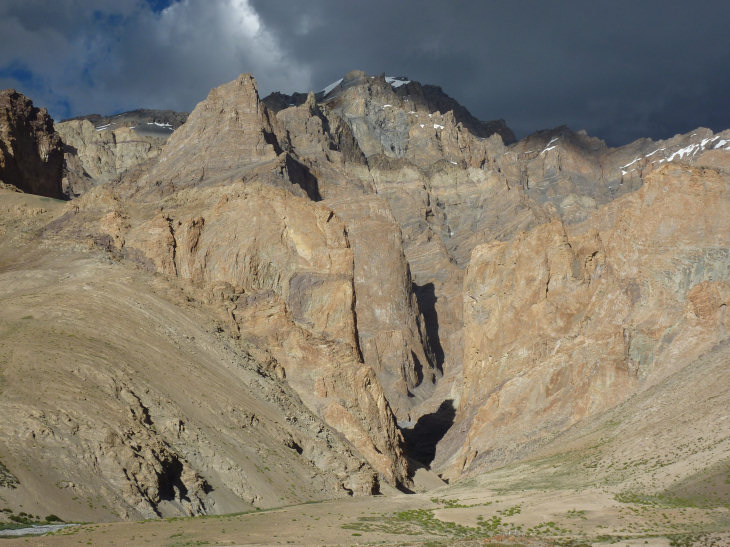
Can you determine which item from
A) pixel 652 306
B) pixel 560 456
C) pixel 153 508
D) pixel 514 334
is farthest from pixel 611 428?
pixel 153 508

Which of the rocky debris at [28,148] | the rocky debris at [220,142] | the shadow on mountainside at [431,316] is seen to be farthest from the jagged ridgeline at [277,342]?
the shadow on mountainside at [431,316]

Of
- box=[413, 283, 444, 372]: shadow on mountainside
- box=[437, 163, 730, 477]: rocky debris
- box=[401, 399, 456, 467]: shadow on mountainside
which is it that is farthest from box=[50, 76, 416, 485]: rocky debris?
box=[413, 283, 444, 372]: shadow on mountainside

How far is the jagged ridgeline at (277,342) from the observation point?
53250 millimetres

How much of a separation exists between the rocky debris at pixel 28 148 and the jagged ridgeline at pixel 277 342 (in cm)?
38

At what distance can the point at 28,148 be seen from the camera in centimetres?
11400

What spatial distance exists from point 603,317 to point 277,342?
41.6 metres

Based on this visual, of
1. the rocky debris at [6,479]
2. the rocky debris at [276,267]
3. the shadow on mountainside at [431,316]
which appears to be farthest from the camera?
the shadow on mountainside at [431,316]

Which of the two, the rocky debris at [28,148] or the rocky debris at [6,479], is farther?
the rocky debris at [28,148]

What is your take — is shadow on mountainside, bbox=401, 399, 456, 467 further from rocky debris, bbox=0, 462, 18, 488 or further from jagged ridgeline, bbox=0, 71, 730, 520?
rocky debris, bbox=0, 462, 18, 488

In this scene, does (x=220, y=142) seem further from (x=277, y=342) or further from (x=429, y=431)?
(x=277, y=342)

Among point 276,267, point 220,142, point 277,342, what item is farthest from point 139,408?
point 220,142

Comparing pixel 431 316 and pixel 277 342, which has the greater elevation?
pixel 431 316

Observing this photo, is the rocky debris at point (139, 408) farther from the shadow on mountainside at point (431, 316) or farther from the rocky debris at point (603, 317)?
the shadow on mountainside at point (431, 316)

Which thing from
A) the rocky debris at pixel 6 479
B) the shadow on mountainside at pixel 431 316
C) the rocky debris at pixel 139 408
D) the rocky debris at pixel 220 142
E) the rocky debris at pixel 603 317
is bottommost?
the rocky debris at pixel 6 479
